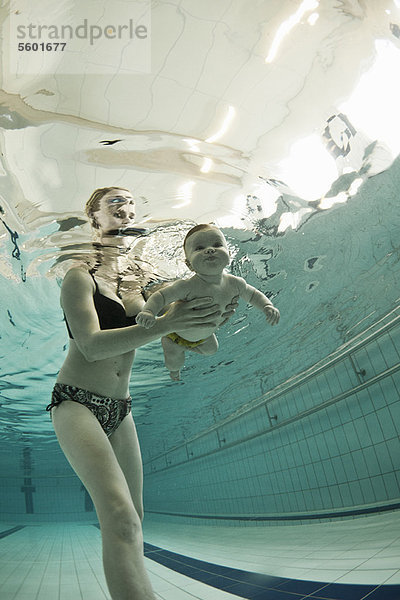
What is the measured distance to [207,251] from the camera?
294cm

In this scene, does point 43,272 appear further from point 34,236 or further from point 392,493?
point 392,493

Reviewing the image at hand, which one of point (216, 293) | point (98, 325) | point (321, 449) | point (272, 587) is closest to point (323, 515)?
point (321, 449)

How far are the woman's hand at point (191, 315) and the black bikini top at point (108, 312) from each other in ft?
1.46

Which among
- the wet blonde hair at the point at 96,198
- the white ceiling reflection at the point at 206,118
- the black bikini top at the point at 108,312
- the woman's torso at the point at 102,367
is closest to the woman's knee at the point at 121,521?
the woman's torso at the point at 102,367

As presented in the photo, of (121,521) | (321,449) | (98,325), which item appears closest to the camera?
(121,521)

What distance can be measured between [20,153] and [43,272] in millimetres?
2824

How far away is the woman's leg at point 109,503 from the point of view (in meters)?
1.81

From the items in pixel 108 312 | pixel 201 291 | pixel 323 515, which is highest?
pixel 201 291

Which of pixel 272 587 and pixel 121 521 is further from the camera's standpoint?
pixel 272 587

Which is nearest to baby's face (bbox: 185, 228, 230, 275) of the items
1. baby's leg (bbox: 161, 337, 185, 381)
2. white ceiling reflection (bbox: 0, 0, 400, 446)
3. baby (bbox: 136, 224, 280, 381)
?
baby (bbox: 136, 224, 280, 381)

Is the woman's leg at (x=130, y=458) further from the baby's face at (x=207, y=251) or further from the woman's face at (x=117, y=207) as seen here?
the woman's face at (x=117, y=207)

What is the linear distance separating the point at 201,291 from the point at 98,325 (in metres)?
0.99

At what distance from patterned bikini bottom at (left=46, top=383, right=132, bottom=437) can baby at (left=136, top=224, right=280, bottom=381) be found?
0.57 meters

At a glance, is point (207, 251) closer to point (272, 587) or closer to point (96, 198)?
point (96, 198)
